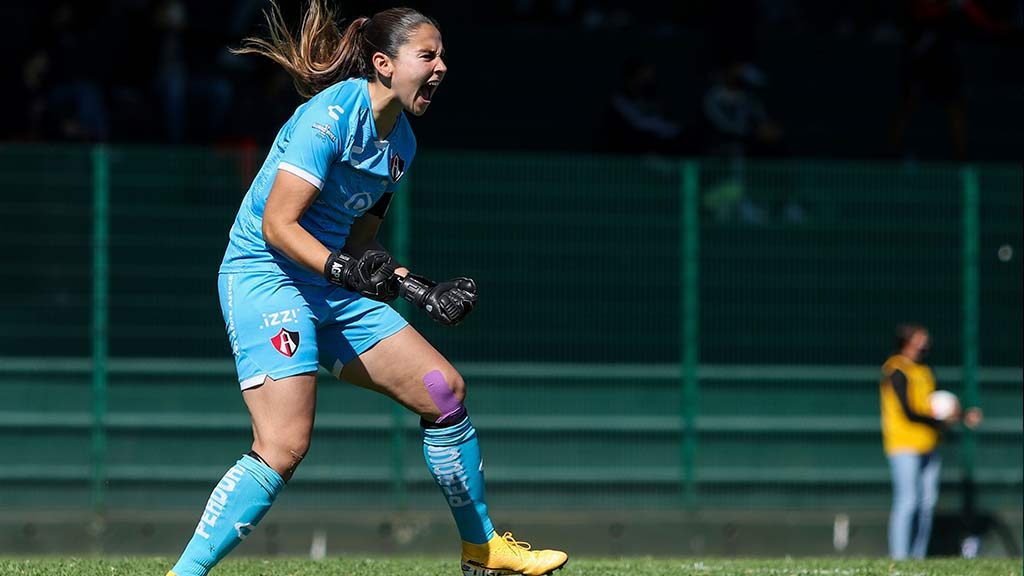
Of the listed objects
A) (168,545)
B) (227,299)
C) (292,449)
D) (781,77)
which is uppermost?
(781,77)

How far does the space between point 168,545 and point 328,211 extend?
7.44 meters

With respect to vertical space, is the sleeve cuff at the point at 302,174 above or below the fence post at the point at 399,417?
above

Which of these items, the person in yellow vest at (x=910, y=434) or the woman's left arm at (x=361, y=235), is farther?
the person in yellow vest at (x=910, y=434)

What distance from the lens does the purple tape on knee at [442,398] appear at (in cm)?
634

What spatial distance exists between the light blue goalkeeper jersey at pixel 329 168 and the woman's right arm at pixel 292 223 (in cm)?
4

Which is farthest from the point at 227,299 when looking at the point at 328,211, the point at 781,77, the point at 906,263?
the point at 781,77

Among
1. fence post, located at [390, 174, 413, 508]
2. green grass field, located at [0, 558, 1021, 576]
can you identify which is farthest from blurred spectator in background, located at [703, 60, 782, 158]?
green grass field, located at [0, 558, 1021, 576]

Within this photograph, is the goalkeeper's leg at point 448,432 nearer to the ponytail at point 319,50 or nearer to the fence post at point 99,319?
the ponytail at point 319,50

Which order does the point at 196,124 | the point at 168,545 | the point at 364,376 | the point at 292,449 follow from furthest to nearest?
the point at 196,124, the point at 168,545, the point at 364,376, the point at 292,449

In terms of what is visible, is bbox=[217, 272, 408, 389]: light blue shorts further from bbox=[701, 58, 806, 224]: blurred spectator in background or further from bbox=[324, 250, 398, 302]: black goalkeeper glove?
bbox=[701, 58, 806, 224]: blurred spectator in background

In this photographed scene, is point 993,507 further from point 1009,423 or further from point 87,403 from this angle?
point 87,403

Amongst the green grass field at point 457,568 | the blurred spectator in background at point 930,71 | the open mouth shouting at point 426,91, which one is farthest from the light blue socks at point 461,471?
the blurred spectator in background at point 930,71

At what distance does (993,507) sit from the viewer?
45.5 feet

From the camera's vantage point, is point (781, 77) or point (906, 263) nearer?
point (906, 263)
